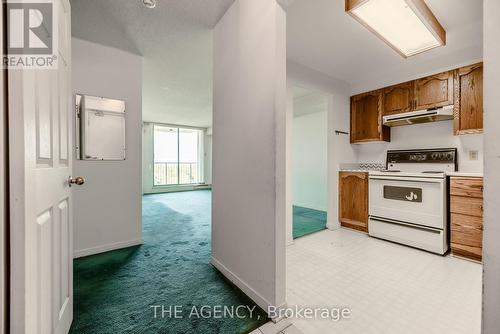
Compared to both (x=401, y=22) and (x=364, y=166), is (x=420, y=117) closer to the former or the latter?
(x=364, y=166)

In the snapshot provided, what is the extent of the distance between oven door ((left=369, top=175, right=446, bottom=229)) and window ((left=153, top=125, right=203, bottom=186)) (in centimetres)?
665

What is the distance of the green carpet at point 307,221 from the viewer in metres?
3.24

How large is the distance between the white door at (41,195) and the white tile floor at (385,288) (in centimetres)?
135

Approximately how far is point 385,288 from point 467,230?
133 centimetres

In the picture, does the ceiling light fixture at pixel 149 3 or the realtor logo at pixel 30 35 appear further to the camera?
the ceiling light fixture at pixel 149 3

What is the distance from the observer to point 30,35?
76cm

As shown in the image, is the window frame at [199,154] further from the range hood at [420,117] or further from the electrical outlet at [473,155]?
the electrical outlet at [473,155]

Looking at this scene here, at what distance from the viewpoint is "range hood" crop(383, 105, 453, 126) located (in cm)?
256

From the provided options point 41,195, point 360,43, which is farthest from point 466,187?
point 41,195

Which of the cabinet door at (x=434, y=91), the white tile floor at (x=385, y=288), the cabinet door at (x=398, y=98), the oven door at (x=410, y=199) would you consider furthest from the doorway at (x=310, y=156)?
the white tile floor at (x=385, y=288)

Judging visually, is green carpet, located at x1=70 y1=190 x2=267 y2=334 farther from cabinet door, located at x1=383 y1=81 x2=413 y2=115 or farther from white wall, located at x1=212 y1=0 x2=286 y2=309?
cabinet door, located at x1=383 y1=81 x2=413 y2=115

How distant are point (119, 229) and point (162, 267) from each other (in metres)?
0.89

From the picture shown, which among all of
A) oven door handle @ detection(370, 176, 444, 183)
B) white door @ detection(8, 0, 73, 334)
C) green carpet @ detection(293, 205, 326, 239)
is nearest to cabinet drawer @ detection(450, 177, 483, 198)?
oven door handle @ detection(370, 176, 444, 183)

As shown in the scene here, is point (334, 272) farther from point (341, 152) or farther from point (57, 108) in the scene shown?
point (57, 108)
